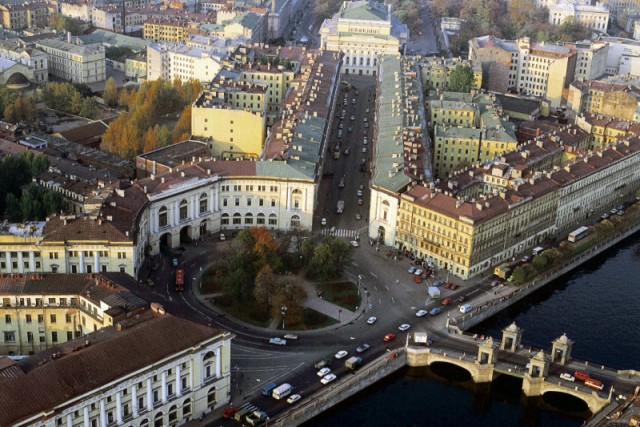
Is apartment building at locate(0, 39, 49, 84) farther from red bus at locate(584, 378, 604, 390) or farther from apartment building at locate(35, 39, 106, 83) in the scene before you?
red bus at locate(584, 378, 604, 390)

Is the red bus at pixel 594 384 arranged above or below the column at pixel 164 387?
below

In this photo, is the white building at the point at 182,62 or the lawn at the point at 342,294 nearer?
the lawn at the point at 342,294

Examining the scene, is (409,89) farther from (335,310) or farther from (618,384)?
(618,384)

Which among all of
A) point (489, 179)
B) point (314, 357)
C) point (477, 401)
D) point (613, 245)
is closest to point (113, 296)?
point (314, 357)

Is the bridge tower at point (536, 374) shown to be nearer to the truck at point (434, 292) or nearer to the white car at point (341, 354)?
the truck at point (434, 292)

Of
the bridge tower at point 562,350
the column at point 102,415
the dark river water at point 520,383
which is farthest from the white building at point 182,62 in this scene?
the column at point 102,415

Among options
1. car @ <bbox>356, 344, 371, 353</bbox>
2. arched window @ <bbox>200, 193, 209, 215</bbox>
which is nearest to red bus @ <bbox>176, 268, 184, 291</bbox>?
arched window @ <bbox>200, 193, 209, 215</bbox>
